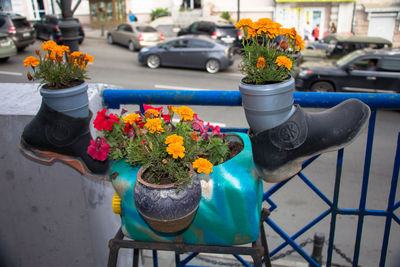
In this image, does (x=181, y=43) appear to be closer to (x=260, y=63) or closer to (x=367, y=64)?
(x=367, y=64)

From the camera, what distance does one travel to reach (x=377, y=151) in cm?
673

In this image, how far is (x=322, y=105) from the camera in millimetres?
2076

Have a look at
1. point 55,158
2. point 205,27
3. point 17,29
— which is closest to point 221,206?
point 55,158

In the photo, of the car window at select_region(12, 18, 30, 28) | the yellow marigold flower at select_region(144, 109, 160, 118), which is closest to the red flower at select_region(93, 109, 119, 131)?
the yellow marigold flower at select_region(144, 109, 160, 118)

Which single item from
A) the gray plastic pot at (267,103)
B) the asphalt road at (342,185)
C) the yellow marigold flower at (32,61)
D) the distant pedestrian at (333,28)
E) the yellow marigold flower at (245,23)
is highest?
the yellow marigold flower at (245,23)

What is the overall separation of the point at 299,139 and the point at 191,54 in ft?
39.9

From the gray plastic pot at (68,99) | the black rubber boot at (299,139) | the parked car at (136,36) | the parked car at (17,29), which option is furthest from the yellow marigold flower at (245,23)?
the parked car at (136,36)

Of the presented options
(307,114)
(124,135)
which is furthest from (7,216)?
(307,114)

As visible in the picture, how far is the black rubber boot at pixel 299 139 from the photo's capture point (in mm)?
1558

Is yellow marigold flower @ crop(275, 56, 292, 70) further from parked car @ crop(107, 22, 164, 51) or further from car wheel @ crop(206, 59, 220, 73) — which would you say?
parked car @ crop(107, 22, 164, 51)

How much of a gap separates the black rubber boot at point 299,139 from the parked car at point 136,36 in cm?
1590

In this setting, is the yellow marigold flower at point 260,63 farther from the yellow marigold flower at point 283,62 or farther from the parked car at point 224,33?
the parked car at point 224,33

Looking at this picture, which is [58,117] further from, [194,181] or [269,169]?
[269,169]

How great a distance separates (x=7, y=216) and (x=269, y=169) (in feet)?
6.32
